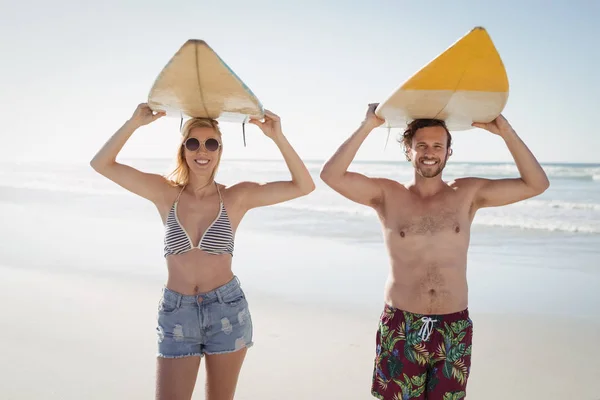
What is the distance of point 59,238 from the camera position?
10.8 metres

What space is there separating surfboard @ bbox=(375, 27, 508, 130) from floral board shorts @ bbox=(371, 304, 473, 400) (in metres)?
1.15

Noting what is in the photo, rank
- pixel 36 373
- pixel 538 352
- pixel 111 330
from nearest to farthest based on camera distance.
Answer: pixel 36 373
pixel 538 352
pixel 111 330

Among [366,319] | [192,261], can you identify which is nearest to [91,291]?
[366,319]

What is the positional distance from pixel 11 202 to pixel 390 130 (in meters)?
16.6

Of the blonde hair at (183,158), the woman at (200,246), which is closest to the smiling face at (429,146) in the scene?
the woman at (200,246)

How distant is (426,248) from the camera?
3273 mm

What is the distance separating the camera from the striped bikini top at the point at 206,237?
10.7 ft

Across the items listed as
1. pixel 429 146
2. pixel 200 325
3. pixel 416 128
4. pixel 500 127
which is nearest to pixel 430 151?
pixel 429 146

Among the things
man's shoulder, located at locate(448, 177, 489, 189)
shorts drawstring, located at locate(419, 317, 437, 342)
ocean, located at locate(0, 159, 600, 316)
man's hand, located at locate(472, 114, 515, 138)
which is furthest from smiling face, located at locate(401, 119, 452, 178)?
ocean, located at locate(0, 159, 600, 316)

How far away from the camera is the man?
3078 mm

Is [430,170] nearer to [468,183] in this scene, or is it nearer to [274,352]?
[468,183]

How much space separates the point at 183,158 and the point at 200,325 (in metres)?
1.03

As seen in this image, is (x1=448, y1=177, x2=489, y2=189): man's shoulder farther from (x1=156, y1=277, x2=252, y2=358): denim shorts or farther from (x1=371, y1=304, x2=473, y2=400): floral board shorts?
(x1=156, y1=277, x2=252, y2=358): denim shorts

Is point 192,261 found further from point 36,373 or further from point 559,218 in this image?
point 559,218
